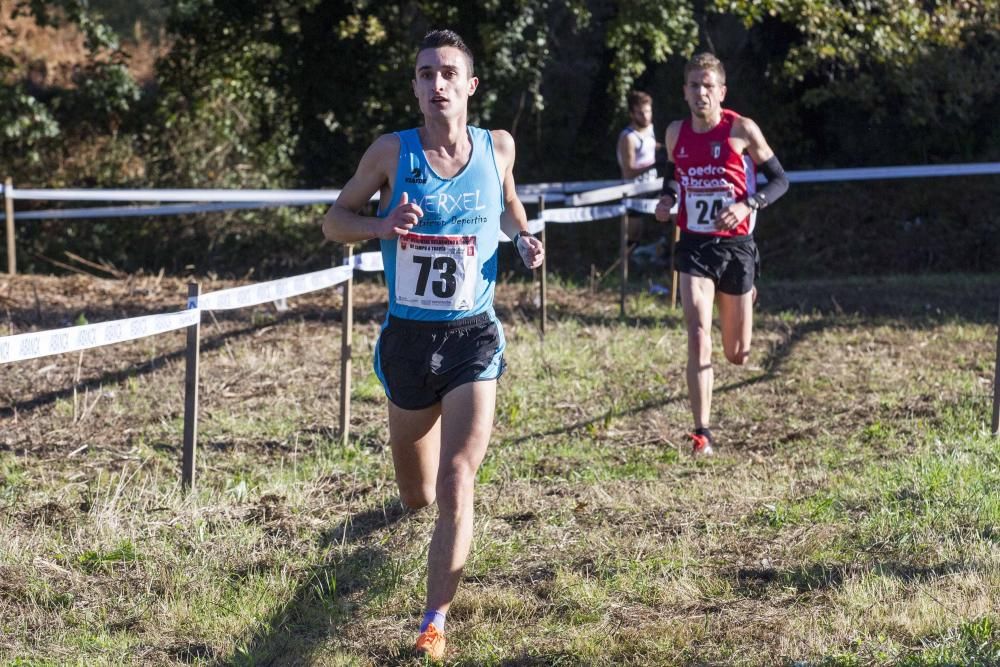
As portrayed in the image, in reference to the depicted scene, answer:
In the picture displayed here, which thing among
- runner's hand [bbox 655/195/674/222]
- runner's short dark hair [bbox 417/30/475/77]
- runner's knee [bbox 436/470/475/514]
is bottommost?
runner's knee [bbox 436/470/475/514]

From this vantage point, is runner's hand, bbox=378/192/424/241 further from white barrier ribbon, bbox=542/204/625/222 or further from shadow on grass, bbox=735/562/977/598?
white barrier ribbon, bbox=542/204/625/222

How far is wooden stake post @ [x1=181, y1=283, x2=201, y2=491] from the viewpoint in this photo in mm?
5598

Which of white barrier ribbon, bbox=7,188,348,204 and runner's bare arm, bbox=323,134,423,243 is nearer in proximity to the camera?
runner's bare arm, bbox=323,134,423,243

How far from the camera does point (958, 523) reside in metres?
5.26

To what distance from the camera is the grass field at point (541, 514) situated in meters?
4.27

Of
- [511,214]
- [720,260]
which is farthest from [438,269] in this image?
[720,260]

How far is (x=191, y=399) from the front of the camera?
564 cm

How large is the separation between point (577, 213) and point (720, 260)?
13.1ft

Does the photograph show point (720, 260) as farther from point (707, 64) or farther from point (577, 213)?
point (577, 213)

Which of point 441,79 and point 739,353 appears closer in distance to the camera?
point 441,79

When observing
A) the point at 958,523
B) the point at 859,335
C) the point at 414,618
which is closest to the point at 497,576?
the point at 414,618

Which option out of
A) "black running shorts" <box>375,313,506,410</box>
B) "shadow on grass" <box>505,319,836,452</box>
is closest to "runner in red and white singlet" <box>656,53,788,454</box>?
"shadow on grass" <box>505,319,836,452</box>

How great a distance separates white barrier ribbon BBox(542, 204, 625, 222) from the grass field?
3.70 ft

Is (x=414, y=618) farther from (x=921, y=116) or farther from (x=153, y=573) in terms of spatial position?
(x=921, y=116)
